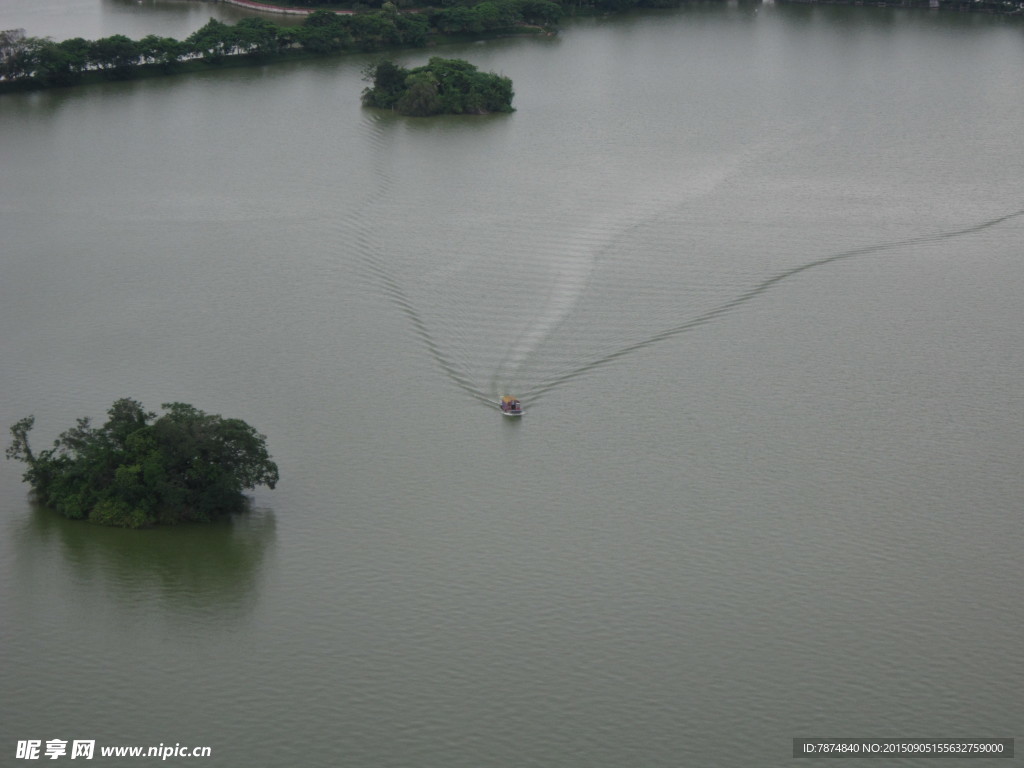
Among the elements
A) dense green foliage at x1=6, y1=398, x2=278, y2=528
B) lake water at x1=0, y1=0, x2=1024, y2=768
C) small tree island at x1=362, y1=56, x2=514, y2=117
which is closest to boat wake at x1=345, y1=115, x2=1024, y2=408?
lake water at x1=0, y1=0, x2=1024, y2=768

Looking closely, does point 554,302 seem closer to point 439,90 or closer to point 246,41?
point 439,90

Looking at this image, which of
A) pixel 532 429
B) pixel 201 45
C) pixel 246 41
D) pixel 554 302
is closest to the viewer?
pixel 532 429

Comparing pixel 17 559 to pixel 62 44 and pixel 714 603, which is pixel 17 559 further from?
pixel 62 44

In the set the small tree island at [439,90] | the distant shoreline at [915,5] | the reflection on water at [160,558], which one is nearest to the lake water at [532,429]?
the reflection on water at [160,558]

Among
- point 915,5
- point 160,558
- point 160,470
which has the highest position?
point 915,5

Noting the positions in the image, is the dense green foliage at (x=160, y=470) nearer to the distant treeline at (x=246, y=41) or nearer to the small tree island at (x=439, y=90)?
the small tree island at (x=439, y=90)

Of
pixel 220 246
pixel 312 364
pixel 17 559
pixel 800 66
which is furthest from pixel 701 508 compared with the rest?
pixel 800 66

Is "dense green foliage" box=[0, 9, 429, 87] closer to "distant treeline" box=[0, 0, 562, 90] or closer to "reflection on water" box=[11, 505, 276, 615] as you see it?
"distant treeline" box=[0, 0, 562, 90]

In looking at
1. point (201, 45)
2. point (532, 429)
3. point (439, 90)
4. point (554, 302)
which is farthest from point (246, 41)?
point (532, 429)
